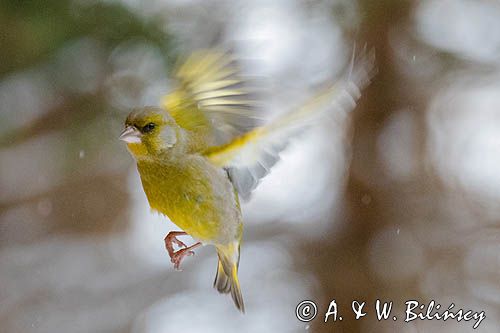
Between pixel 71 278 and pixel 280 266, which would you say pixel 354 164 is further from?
pixel 71 278

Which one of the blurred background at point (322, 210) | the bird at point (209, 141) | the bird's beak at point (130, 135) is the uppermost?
the blurred background at point (322, 210)

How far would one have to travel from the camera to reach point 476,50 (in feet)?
5.80

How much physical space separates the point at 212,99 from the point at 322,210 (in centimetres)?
135

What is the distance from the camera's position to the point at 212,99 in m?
0.57

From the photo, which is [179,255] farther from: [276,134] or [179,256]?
[276,134]

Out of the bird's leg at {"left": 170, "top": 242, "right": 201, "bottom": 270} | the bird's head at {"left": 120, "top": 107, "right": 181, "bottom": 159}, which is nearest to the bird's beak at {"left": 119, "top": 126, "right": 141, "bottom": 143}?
the bird's head at {"left": 120, "top": 107, "right": 181, "bottom": 159}

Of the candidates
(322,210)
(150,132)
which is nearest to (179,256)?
(150,132)

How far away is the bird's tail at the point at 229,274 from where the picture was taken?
0.66 metres

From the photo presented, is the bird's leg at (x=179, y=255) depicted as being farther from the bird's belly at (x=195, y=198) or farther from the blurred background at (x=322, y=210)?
the blurred background at (x=322, y=210)

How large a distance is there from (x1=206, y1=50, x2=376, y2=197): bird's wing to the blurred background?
3.45 feet

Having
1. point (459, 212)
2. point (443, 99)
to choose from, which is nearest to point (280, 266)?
point (459, 212)

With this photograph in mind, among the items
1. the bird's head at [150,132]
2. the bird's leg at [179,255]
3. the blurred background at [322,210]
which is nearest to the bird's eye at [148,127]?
the bird's head at [150,132]

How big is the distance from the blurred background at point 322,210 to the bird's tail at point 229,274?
1001 millimetres

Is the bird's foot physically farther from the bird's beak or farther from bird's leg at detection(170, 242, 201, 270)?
the bird's beak
